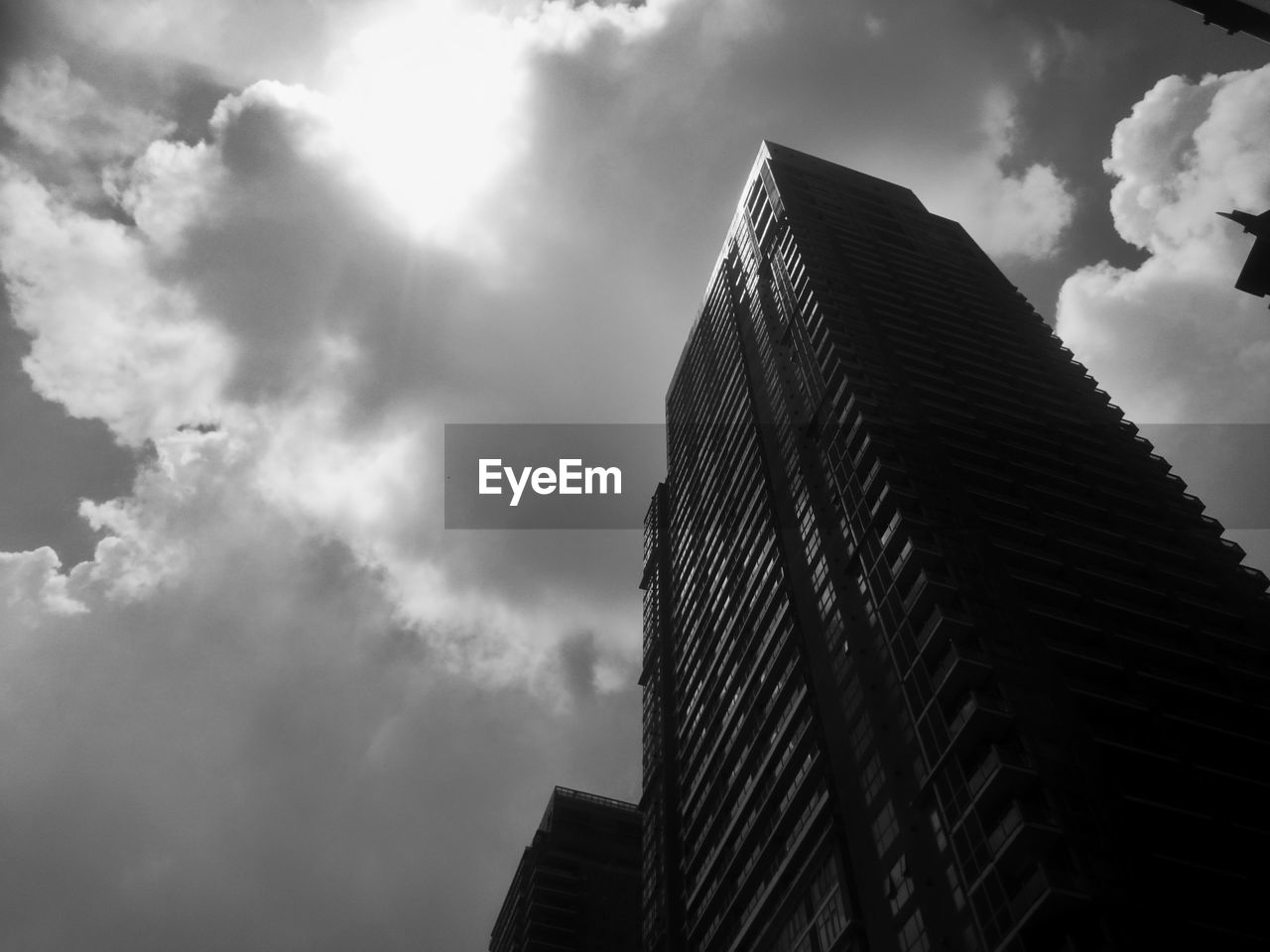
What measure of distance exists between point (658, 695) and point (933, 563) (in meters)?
42.1

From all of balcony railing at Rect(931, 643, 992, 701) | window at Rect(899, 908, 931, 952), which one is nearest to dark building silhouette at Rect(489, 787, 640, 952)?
window at Rect(899, 908, 931, 952)

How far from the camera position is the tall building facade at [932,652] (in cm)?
3703

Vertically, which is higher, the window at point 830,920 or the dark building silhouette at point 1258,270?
the window at point 830,920

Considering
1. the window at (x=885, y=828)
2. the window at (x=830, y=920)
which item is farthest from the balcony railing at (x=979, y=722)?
the window at (x=830, y=920)

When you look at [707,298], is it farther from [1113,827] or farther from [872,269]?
[1113,827]

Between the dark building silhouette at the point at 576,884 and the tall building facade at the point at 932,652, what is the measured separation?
36854 millimetres

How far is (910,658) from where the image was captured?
45281mm

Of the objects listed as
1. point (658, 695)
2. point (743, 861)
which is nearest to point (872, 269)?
point (658, 695)

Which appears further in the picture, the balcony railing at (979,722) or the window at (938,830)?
the balcony railing at (979,722)

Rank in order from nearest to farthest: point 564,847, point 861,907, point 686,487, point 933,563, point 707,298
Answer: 1. point 861,907
2. point 933,563
3. point 686,487
4. point 707,298
5. point 564,847

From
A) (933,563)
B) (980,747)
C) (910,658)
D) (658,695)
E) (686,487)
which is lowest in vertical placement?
(980,747)

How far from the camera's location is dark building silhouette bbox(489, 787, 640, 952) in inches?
4284

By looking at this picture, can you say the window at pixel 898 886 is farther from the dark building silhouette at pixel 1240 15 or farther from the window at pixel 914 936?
the dark building silhouette at pixel 1240 15

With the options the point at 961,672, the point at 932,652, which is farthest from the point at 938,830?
the point at 932,652
